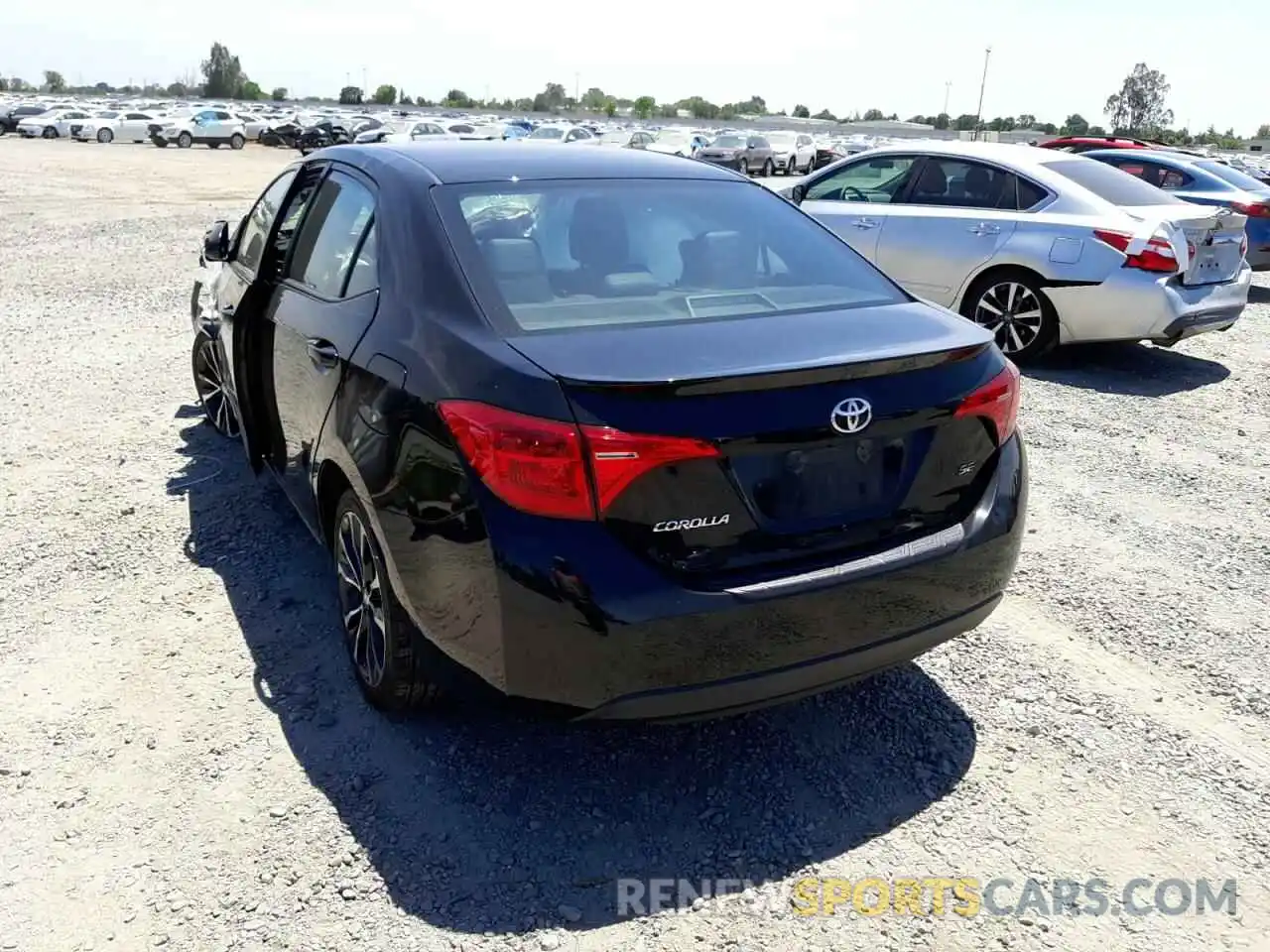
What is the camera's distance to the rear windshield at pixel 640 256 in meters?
2.95

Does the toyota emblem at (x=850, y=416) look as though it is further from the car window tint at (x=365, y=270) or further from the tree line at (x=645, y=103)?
the tree line at (x=645, y=103)

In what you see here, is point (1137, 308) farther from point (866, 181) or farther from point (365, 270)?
point (365, 270)

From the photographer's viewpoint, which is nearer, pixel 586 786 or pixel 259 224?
pixel 586 786

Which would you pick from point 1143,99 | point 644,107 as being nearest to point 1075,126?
point 1143,99

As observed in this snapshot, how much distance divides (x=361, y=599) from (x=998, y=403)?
2027mm

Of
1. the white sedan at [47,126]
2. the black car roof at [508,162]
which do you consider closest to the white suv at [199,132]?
the white sedan at [47,126]

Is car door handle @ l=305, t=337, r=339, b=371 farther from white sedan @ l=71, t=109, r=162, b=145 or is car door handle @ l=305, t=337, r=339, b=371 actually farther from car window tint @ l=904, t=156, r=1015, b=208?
white sedan @ l=71, t=109, r=162, b=145

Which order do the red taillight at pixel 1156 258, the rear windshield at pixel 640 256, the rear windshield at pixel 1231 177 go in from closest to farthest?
the rear windshield at pixel 640 256 < the red taillight at pixel 1156 258 < the rear windshield at pixel 1231 177

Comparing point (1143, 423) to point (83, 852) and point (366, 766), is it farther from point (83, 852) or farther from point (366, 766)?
point (83, 852)

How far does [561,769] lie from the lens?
306 cm

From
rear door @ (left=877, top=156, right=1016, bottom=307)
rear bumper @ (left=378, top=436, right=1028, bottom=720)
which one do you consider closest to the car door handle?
rear bumper @ (left=378, top=436, right=1028, bottom=720)

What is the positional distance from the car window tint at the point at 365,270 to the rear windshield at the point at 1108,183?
632 centimetres

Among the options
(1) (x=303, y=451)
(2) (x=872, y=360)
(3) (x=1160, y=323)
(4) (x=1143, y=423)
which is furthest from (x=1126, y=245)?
(1) (x=303, y=451)

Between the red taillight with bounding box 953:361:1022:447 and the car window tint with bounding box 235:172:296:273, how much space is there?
2.88 metres
